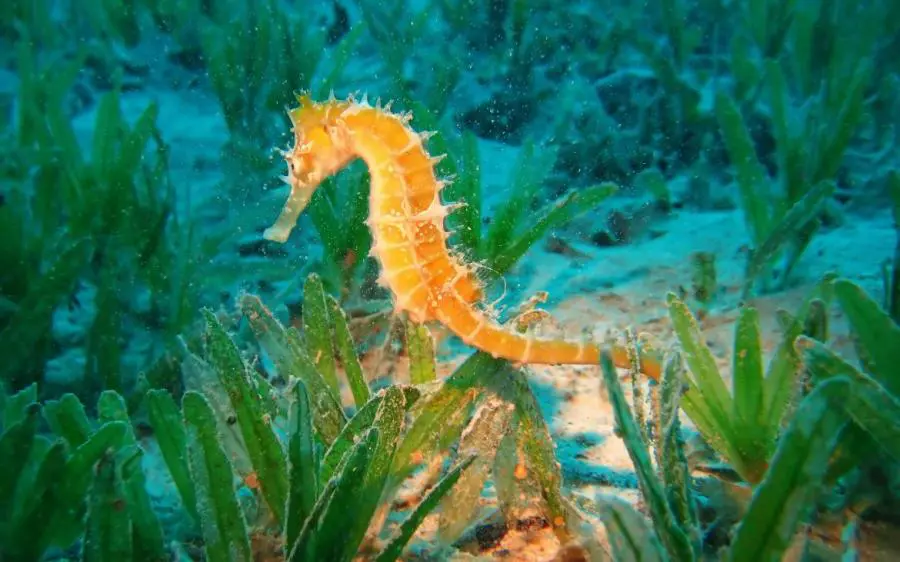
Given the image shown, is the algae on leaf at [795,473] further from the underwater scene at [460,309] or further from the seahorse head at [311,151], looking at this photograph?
the seahorse head at [311,151]

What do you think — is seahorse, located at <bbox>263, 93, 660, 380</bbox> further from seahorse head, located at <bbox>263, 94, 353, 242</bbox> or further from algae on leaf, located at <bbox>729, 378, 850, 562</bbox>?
algae on leaf, located at <bbox>729, 378, 850, 562</bbox>

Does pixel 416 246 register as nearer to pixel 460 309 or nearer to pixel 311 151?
pixel 460 309

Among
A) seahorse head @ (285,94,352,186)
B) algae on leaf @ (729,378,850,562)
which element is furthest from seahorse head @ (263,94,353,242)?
algae on leaf @ (729,378,850,562)

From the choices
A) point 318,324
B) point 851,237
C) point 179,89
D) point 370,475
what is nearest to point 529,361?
point 370,475

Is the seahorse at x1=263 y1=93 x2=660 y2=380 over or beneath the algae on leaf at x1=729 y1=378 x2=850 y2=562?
over

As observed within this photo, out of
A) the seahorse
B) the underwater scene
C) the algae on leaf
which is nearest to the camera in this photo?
the algae on leaf

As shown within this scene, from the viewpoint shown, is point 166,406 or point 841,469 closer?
point 841,469

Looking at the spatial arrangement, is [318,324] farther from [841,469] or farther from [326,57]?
[326,57]

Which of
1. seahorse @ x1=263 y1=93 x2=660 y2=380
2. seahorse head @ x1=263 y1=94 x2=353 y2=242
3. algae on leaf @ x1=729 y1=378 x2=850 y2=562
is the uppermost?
seahorse head @ x1=263 y1=94 x2=353 y2=242
